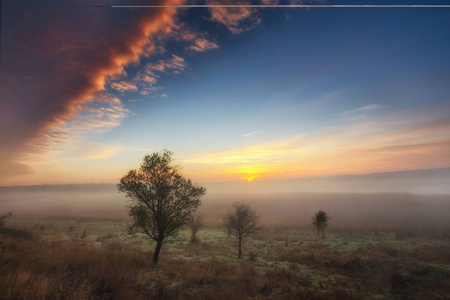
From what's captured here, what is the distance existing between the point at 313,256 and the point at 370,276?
7.95 metres

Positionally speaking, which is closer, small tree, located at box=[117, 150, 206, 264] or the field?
the field

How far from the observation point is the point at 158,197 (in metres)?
21.0

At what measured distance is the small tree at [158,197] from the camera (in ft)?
66.6

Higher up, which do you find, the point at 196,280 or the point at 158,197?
the point at 158,197

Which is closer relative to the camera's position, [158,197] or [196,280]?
[196,280]

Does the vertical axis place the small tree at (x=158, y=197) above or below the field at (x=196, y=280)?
above

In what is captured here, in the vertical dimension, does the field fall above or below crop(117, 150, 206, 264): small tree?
below

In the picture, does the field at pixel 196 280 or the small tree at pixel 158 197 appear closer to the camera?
the field at pixel 196 280

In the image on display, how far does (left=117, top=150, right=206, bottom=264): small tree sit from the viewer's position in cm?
2030

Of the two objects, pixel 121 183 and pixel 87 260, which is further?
pixel 121 183

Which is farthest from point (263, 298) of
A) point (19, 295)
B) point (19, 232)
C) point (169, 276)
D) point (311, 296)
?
point (19, 232)

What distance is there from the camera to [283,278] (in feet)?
55.5

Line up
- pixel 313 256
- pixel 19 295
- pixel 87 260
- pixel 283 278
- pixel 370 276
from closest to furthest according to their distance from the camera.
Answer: pixel 19 295 → pixel 87 260 → pixel 283 278 → pixel 370 276 → pixel 313 256

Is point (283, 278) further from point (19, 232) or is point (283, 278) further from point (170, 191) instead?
point (19, 232)
